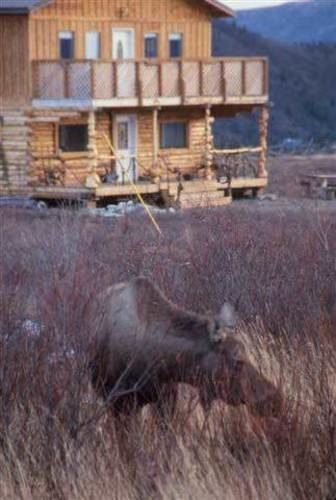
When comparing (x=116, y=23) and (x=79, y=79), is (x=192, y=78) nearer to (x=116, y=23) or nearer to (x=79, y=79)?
(x=116, y=23)

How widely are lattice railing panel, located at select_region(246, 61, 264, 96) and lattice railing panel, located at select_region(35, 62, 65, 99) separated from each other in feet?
19.8

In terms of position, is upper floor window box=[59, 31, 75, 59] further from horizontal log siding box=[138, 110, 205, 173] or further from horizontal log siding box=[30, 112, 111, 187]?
horizontal log siding box=[138, 110, 205, 173]

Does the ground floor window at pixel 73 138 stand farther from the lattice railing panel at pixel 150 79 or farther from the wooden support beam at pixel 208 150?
the wooden support beam at pixel 208 150

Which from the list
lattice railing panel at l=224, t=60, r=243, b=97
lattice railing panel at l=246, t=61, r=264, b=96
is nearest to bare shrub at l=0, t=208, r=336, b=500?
lattice railing panel at l=224, t=60, r=243, b=97

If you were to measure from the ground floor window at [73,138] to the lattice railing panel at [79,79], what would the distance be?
2501mm

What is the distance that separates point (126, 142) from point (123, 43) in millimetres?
2849

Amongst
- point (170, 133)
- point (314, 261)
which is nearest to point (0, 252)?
point (314, 261)

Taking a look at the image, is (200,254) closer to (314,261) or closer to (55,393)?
(314,261)

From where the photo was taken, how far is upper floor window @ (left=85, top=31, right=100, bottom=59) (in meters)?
37.7

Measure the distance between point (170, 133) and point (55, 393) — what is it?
33012mm

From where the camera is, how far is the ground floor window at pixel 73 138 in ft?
124

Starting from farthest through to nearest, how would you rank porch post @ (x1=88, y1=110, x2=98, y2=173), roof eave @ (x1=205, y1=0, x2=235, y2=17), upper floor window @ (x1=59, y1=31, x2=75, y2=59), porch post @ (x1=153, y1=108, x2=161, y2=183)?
roof eave @ (x1=205, y1=0, x2=235, y2=17) < porch post @ (x1=153, y1=108, x2=161, y2=183) < upper floor window @ (x1=59, y1=31, x2=75, y2=59) < porch post @ (x1=88, y1=110, x2=98, y2=173)

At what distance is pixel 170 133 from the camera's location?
4103cm

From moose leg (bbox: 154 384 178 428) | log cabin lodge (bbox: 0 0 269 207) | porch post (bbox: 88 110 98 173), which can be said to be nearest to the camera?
moose leg (bbox: 154 384 178 428)
